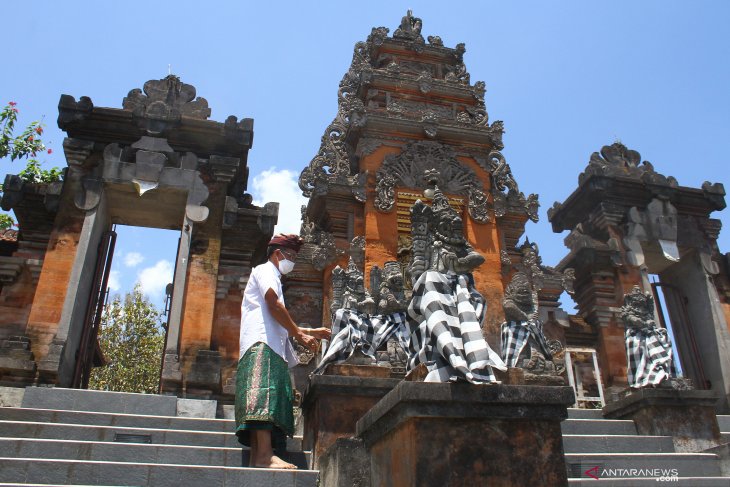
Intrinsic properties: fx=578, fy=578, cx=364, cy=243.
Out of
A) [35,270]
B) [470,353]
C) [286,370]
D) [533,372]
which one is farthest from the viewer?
[35,270]

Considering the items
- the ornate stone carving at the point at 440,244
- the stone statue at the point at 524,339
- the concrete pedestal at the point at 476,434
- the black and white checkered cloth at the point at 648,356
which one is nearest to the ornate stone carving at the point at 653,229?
the black and white checkered cloth at the point at 648,356

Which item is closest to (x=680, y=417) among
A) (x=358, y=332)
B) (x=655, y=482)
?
(x=655, y=482)

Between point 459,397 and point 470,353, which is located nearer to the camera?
point 459,397

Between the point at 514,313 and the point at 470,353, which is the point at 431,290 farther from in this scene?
the point at 514,313

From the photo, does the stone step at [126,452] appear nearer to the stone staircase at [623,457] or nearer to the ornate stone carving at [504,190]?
the stone staircase at [623,457]

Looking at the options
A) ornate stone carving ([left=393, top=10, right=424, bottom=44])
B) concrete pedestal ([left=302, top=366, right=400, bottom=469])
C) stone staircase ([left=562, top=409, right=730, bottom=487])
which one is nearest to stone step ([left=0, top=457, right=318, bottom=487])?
concrete pedestal ([left=302, top=366, right=400, bottom=469])

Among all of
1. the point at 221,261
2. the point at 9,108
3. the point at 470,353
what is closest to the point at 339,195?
the point at 221,261

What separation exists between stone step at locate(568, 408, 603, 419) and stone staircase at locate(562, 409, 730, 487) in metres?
0.53

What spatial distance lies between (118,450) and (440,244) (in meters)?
3.53

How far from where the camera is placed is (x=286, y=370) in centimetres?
497

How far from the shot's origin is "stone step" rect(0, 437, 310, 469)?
522 cm

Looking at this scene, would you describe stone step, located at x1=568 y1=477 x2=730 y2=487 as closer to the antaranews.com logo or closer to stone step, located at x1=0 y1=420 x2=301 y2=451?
the antaranews.com logo

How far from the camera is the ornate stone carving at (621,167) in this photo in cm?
1501

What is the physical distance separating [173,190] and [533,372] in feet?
23.6
